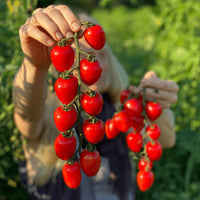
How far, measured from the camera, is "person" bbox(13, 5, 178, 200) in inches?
22.6

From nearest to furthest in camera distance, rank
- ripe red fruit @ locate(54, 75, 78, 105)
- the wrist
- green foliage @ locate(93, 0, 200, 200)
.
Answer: ripe red fruit @ locate(54, 75, 78, 105), the wrist, green foliage @ locate(93, 0, 200, 200)

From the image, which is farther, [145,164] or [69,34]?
[145,164]

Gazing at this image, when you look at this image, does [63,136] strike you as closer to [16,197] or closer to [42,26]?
[42,26]

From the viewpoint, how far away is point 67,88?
51cm

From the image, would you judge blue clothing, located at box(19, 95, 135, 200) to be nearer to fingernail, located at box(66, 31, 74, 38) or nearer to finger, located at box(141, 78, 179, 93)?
finger, located at box(141, 78, 179, 93)

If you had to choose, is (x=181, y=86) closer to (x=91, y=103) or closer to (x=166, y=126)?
(x=166, y=126)

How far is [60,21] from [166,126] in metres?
0.94

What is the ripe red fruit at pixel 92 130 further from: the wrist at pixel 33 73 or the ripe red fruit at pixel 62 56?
the wrist at pixel 33 73

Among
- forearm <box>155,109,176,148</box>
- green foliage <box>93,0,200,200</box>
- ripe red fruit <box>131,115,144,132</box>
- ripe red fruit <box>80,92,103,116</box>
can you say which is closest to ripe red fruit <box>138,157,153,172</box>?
ripe red fruit <box>131,115,144,132</box>

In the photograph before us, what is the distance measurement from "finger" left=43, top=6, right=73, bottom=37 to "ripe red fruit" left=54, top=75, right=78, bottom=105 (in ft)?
0.31

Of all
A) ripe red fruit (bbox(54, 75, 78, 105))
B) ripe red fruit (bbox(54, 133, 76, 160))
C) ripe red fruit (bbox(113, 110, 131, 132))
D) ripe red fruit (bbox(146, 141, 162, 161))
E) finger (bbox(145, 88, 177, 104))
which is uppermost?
ripe red fruit (bbox(54, 75, 78, 105))

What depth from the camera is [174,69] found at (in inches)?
76.5

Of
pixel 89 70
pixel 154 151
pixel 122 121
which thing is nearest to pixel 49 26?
pixel 89 70

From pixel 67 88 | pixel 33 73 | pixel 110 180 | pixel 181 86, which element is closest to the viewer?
pixel 67 88
